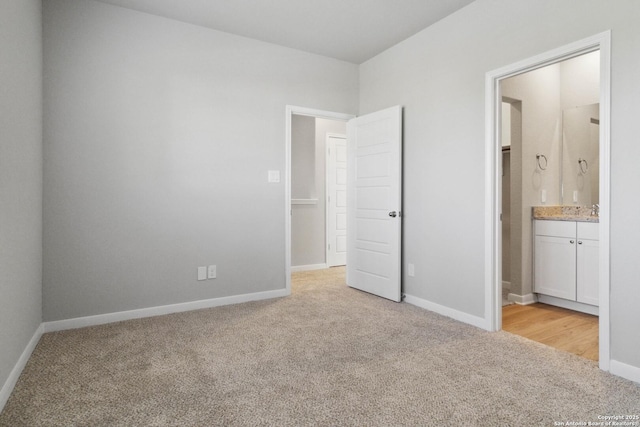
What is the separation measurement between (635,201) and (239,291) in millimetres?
3190

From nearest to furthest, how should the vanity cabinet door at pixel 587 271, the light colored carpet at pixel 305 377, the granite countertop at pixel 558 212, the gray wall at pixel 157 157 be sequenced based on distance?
the light colored carpet at pixel 305 377 < the gray wall at pixel 157 157 < the vanity cabinet door at pixel 587 271 < the granite countertop at pixel 558 212

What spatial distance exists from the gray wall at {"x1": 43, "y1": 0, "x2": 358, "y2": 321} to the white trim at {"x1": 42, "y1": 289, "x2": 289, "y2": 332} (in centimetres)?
5

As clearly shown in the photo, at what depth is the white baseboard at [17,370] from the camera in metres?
1.83

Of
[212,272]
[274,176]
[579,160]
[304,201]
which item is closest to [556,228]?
[579,160]

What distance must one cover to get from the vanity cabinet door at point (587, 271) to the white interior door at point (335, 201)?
10.4 ft

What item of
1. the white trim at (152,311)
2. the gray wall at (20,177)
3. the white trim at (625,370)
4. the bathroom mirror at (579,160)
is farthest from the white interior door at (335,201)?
the white trim at (625,370)

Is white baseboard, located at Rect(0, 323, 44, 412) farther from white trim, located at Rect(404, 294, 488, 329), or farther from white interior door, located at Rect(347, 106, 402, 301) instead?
white trim, located at Rect(404, 294, 488, 329)

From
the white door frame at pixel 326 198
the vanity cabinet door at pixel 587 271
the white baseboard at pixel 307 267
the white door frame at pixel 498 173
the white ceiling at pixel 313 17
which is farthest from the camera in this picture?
the white door frame at pixel 326 198

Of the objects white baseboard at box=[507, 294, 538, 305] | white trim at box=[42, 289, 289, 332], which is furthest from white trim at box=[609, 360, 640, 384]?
white trim at box=[42, 289, 289, 332]

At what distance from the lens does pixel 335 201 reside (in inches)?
227

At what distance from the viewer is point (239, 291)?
12.2 feet

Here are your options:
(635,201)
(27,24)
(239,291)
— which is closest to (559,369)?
(635,201)

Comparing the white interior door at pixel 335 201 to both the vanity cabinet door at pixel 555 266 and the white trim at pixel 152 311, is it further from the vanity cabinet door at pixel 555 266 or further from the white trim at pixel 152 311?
the vanity cabinet door at pixel 555 266

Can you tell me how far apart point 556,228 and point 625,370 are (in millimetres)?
1783
